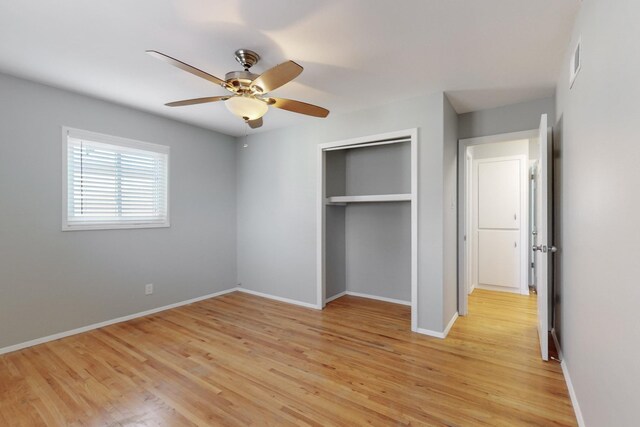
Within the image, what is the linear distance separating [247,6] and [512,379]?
3127 millimetres

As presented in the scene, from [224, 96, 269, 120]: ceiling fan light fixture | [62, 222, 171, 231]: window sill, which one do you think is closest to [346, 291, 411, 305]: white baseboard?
[62, 222, 171, 231]: window sill

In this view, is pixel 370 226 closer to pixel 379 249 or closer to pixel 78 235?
pixel 379 249

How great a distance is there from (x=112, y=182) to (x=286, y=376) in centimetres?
288

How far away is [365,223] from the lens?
4430 mm

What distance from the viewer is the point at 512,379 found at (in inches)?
88.6

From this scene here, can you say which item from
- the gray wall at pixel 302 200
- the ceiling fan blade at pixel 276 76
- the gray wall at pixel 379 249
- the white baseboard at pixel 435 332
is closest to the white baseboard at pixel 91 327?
the gray wall at pixel 302 200

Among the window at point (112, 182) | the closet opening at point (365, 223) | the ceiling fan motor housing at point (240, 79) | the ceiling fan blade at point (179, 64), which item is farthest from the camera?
the closet opening at point (365, 223)

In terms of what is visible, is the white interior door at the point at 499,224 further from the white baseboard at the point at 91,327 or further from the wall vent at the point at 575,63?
the white baseboard at the point at 91,327

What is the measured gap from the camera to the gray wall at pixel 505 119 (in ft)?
10.4

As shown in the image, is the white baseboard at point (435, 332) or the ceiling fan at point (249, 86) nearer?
the ceiling fan at point (249, 86)

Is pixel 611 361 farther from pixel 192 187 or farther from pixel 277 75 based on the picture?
pixel 192 187

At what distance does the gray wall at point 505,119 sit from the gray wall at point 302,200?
79 cm

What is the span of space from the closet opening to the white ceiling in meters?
1.13

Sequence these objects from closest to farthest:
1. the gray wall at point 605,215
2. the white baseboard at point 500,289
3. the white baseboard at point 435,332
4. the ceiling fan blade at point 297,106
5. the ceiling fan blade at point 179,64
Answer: the gray wall at point 605,215
the ceiling fan blade at point 179,64
the ceiling fan blade at point 297,106
the white baseboard at point 435,332
the white baseboard at point 500,289
